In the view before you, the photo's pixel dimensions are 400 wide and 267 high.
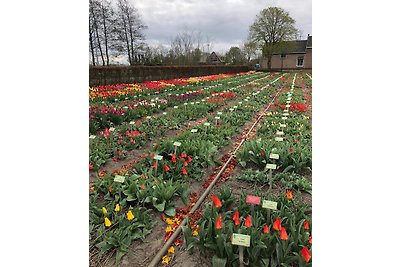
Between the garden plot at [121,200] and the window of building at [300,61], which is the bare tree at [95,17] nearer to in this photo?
the garden plot at [121,200]

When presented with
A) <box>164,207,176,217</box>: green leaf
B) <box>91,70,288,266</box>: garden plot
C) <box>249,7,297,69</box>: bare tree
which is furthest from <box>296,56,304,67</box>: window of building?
<box>164,207,176,217</box>: green leaf

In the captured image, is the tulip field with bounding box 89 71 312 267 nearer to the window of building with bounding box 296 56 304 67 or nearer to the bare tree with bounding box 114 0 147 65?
the bare tree with bounding box 114 0 147 65

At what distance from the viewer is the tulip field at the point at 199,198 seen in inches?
77.7

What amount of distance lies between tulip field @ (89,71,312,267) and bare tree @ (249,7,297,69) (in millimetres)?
35116

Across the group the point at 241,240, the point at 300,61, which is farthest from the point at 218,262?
the point at 300,61

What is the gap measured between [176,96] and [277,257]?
757 cm

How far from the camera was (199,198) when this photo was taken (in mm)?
2947

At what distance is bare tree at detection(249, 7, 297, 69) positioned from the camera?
117 ft

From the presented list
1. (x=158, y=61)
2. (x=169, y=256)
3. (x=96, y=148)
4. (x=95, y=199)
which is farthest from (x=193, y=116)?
(x=158, y=61)

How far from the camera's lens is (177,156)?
3.76 metres

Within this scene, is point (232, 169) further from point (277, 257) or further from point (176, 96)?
point (176, 96)

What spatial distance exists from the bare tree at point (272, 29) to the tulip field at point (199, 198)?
35116 millimetres

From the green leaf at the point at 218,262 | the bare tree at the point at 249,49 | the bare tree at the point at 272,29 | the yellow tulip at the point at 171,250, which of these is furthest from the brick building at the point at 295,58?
the green leaf at the point at 218,262

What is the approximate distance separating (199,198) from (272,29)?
38.6 metres
